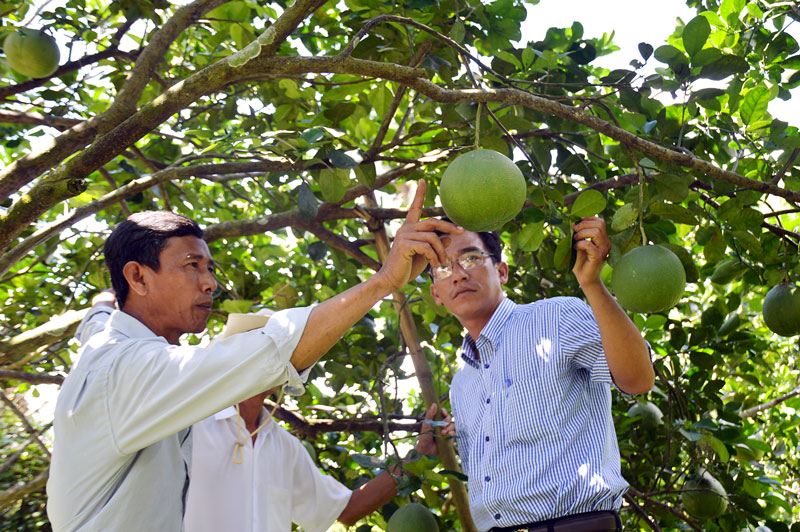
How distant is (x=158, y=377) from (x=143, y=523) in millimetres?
479

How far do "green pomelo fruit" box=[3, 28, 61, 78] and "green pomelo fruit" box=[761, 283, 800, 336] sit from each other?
2915 millimetres

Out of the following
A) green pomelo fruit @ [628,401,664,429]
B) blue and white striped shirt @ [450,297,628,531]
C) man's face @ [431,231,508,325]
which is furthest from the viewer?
green pomelo fruit @ [628,401,664,429]

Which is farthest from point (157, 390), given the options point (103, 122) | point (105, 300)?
point (105, 300)

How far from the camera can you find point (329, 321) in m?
1.56

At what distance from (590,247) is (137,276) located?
138 cm

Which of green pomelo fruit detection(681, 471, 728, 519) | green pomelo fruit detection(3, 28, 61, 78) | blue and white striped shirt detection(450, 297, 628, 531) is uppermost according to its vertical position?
green pomelo fruit detection(3, 28, 61, 78)

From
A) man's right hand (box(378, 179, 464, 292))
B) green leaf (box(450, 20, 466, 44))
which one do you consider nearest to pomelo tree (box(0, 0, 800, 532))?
green leaf (box(450, 20, 466, 44))

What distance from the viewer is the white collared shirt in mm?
2402

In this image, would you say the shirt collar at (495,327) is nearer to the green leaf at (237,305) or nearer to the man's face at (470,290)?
the man's face at (470,290)

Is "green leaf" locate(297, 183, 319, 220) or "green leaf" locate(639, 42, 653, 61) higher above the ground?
"green leaf" locate(639, 42, 653, 61)

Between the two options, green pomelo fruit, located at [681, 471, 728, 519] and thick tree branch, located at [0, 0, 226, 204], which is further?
green pomelo fruit, located at [681, 471, 728, 519]

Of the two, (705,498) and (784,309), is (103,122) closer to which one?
(784,309)

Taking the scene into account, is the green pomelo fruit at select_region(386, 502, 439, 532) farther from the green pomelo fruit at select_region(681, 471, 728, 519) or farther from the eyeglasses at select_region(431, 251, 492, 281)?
the green pomelo fruit at select_region(681, 471, 728, 519)

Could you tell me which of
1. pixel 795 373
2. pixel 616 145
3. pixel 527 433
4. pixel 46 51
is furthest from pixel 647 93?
pixel 795 373
